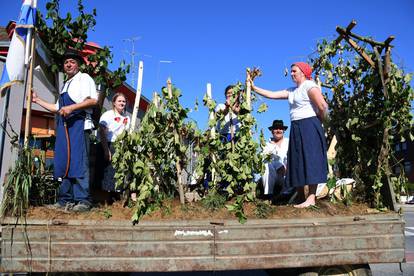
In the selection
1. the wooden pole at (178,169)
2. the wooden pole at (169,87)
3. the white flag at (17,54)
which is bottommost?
the wooden pole at (178,169)

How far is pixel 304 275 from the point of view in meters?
3.04

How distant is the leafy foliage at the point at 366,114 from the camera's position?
11.3ft

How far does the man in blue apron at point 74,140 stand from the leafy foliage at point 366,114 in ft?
9.12

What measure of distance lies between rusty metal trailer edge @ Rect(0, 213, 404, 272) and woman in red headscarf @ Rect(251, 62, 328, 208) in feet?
1.93

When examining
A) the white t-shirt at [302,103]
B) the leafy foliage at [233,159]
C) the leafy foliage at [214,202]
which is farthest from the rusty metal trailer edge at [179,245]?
the white t-shirt at [302,103]

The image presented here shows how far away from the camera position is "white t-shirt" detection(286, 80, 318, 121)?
3.69 meters

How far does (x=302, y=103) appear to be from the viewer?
3.75 meters

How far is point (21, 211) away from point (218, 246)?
1.65 metres

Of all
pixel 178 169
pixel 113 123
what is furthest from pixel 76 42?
pixel 178 169

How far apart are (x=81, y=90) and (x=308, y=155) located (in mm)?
2426

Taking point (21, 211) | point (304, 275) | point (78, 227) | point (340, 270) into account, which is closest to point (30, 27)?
point (21, 211)

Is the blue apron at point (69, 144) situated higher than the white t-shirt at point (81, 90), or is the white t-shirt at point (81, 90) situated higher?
the white t-shirt at point (81, 90)

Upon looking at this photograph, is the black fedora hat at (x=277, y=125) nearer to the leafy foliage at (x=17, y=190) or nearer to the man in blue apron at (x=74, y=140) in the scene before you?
the man in blue apron at (x=74, y=140)

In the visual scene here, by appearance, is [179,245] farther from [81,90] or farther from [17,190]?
[81,90]
